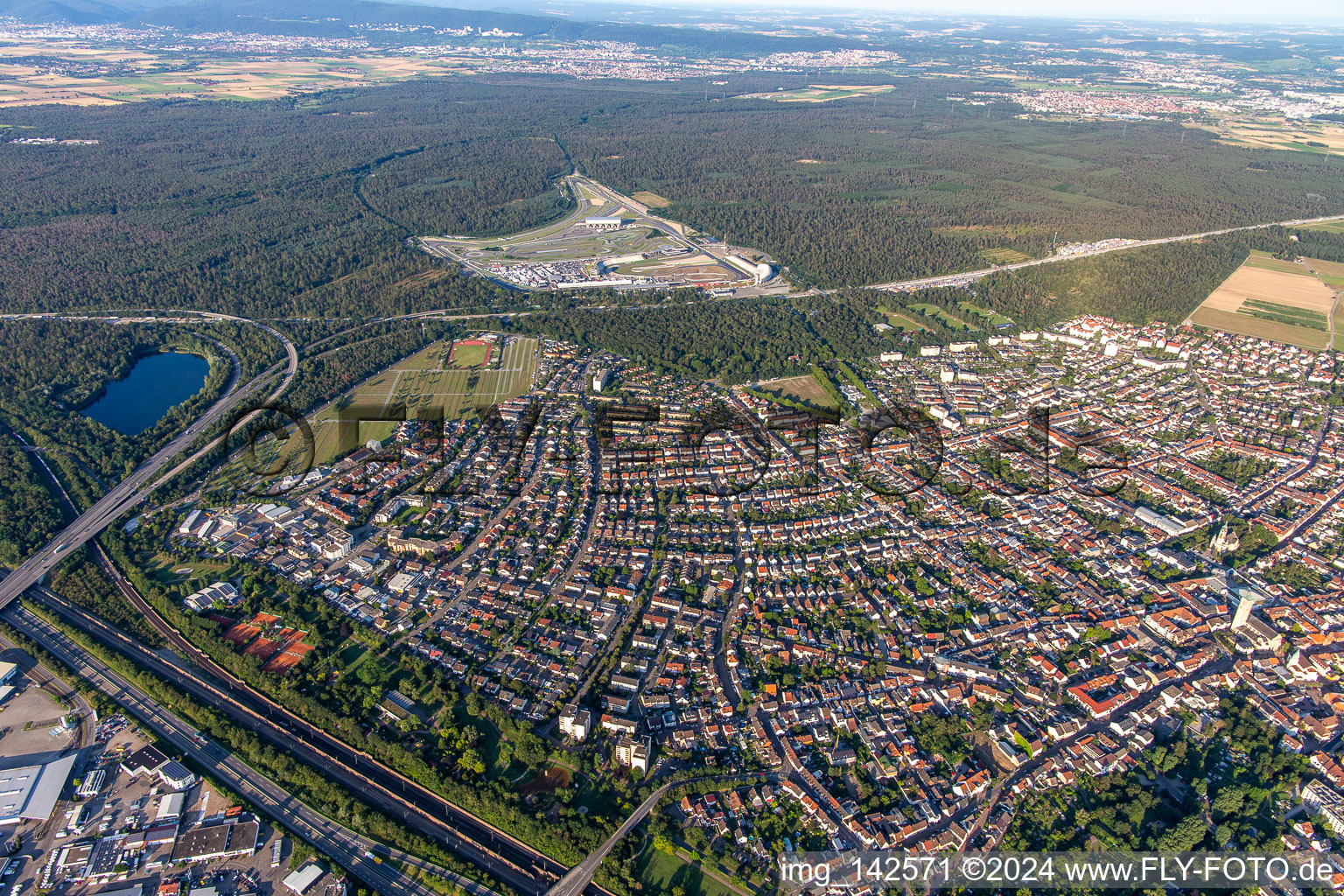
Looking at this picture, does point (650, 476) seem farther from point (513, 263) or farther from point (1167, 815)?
point (513, 263)

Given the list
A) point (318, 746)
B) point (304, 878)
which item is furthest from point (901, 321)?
point (304, 878)

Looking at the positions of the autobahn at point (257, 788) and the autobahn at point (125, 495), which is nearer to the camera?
the autobahn at point (257, 788)

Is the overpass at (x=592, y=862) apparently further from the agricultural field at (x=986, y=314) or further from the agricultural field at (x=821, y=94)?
the agricultural field at (x=821, y=94)

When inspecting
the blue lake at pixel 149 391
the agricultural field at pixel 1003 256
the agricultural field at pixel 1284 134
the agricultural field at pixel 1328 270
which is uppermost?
the agricultural field at pixel 1284 134

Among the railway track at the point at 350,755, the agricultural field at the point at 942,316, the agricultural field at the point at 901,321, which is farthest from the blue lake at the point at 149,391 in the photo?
the agricultural field at the point at 942,316

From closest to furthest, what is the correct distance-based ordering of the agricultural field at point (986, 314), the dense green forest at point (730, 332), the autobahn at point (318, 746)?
the autobahn at point (318, 746) < the dense green forest at point (730, 332) < the agricultural field at point (986, 314)

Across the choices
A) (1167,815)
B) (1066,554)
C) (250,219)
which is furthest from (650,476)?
(250,219)
